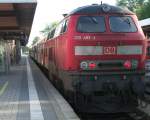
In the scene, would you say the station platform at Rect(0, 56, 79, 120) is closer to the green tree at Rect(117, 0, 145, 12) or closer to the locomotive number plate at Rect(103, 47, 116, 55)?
the locomotive number plate at Rect(103, 47, 116, 55)

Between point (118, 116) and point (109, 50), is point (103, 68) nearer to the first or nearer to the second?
point (109, 50)

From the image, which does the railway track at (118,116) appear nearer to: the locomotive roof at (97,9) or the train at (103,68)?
the train at (103,68)

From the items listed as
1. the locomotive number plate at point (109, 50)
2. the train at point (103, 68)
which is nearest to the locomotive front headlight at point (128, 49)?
the train at point (103, 68)

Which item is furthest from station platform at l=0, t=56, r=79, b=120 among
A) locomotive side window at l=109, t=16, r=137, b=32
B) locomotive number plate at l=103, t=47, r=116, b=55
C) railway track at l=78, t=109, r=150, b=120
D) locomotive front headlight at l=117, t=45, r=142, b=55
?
locomotive side window at l=109, t=16, r=137, b=32

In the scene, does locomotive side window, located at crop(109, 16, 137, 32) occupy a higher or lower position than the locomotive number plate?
higher

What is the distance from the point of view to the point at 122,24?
1435 cm

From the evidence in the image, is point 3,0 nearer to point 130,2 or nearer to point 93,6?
point 93,6

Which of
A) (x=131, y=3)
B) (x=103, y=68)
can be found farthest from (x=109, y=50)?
(x=131, y=3)

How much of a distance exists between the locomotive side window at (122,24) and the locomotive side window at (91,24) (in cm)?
27

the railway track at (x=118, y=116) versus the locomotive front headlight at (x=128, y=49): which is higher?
the locomotive front headlight at (x=128, y=49)

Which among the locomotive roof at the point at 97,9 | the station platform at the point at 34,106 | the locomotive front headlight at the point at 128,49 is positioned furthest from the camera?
the locomotive roof at the point at 97,9

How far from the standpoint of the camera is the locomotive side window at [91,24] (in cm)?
1410

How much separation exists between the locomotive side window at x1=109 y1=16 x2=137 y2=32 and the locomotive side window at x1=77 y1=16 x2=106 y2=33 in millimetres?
266

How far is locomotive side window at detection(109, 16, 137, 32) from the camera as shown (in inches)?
562
